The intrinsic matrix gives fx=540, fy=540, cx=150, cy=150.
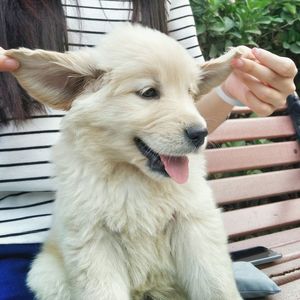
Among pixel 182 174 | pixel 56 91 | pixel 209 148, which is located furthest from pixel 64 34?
pixel 209 148

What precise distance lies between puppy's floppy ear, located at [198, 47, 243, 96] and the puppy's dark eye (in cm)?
23

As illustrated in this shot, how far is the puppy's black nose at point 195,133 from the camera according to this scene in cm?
147

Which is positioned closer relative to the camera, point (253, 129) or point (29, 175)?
point (29, 175)

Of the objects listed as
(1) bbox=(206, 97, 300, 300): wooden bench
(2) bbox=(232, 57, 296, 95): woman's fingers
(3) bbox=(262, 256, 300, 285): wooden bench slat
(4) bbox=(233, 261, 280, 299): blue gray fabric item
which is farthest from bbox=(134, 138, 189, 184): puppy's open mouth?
(1) bbox=(206, 97, 300, 300): wooden bench

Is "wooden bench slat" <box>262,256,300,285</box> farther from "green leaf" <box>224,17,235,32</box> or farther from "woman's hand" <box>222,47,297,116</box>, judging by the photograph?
"green leaf" <box>224,17,235,32</box>

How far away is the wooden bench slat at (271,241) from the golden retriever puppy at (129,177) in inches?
38.8

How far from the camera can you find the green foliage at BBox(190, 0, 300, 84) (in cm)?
338

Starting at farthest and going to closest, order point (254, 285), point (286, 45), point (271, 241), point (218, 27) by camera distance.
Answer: point (286, 45) → point (218, 27) → point (271, 241) → point (254, 285)

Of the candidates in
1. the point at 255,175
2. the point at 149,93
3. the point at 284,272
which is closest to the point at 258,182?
the point at 255,175

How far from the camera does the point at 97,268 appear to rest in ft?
5.08

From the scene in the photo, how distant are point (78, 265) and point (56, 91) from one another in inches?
20.3

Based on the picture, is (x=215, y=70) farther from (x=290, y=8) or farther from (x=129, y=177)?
(x=290, y=8)

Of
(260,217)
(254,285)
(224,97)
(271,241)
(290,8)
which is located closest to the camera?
(254,285)

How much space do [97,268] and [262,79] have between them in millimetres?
812
